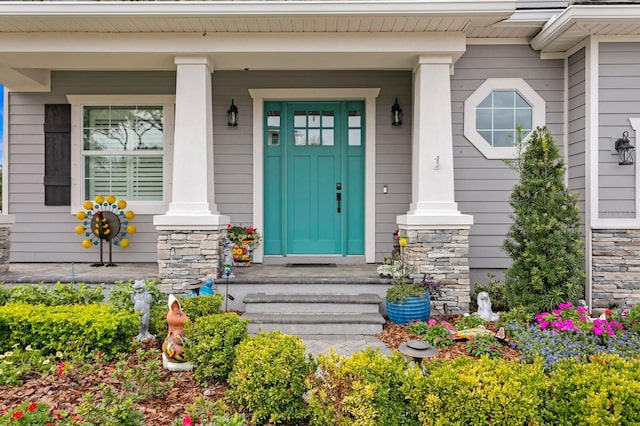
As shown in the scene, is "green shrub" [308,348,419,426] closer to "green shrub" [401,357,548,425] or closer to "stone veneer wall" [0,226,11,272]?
"green shrub" [401,357,548,425]

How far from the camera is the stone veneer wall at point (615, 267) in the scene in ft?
16.2

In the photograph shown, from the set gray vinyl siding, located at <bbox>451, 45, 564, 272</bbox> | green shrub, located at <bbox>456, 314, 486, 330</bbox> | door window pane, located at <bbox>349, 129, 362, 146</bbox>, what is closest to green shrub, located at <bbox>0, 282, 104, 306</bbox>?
green shrub, located at <bbox>456, 314, 486, 330</bbox>

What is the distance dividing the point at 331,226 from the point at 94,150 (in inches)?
144

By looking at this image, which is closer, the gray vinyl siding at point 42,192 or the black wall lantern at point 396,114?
the black wall lantern at point 396,114

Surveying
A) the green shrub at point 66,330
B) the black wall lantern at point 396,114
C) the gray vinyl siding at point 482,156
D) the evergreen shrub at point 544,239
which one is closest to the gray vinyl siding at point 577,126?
the gray vinyl siding at point 482,156

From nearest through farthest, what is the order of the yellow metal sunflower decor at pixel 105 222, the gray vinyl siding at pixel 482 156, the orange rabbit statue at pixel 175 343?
the orange rabbit statue at pixel 175 343 < the gray vinyl siding at pixel 482 156 < the yellow metal sunflower decor at pixel 105 222

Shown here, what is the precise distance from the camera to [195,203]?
188 inches

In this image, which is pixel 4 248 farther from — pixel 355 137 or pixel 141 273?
pixel 355 137

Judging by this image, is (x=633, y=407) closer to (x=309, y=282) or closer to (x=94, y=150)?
(x=309, y=282)

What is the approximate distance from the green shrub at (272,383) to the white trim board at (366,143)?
3.44 metres

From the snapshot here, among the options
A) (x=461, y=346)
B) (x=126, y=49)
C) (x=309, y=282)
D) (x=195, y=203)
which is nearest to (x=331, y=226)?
(x=309, y=282)

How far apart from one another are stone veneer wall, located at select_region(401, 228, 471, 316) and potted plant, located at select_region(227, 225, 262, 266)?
2.26 metres

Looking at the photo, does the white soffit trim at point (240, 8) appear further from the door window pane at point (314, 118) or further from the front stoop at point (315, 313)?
the front stoop at point (315, 313)

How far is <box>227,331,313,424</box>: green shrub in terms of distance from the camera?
243 cm
